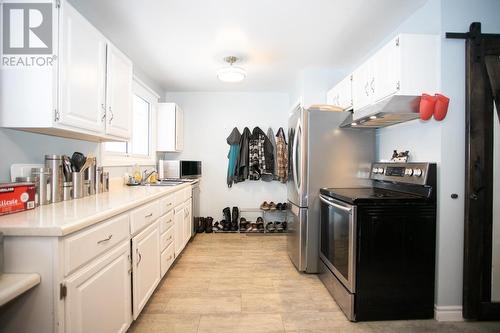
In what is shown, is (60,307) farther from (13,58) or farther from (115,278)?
(13,58)

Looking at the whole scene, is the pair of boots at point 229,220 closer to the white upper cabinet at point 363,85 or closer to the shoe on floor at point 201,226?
the shoe on floor at point 201,226

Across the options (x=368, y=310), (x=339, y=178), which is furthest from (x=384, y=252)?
(x=339, y=178)

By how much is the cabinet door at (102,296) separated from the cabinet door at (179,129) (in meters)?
2.56

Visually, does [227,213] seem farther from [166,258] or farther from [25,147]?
[25,147]

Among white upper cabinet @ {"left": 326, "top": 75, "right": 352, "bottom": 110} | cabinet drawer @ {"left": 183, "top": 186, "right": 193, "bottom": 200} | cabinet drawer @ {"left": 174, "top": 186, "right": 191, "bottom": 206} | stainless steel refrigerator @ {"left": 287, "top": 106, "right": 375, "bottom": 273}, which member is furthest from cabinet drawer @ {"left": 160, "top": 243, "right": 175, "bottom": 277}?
white upper cabinet @ {"left": 326, "top": 75, "right": 352, "bottom": 110}

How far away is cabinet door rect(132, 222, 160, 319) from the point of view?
62.1 inches

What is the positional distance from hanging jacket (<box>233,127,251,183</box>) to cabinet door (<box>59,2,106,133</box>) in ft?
8.05

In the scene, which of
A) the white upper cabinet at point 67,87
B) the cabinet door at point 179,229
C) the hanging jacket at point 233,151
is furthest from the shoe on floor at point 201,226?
the white upper cabinet at point 67,87

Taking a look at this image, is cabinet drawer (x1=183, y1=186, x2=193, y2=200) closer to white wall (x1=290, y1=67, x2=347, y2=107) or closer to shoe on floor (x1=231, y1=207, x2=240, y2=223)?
shoe on floor (x1=231, y1=207, x2=240, y2=223)

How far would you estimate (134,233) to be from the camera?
158 centimetres

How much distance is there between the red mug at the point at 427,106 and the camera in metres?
1.62

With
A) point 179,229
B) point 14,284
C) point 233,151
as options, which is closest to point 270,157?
point 233,151

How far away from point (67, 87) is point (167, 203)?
1.25 metres

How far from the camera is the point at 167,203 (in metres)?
2.31
